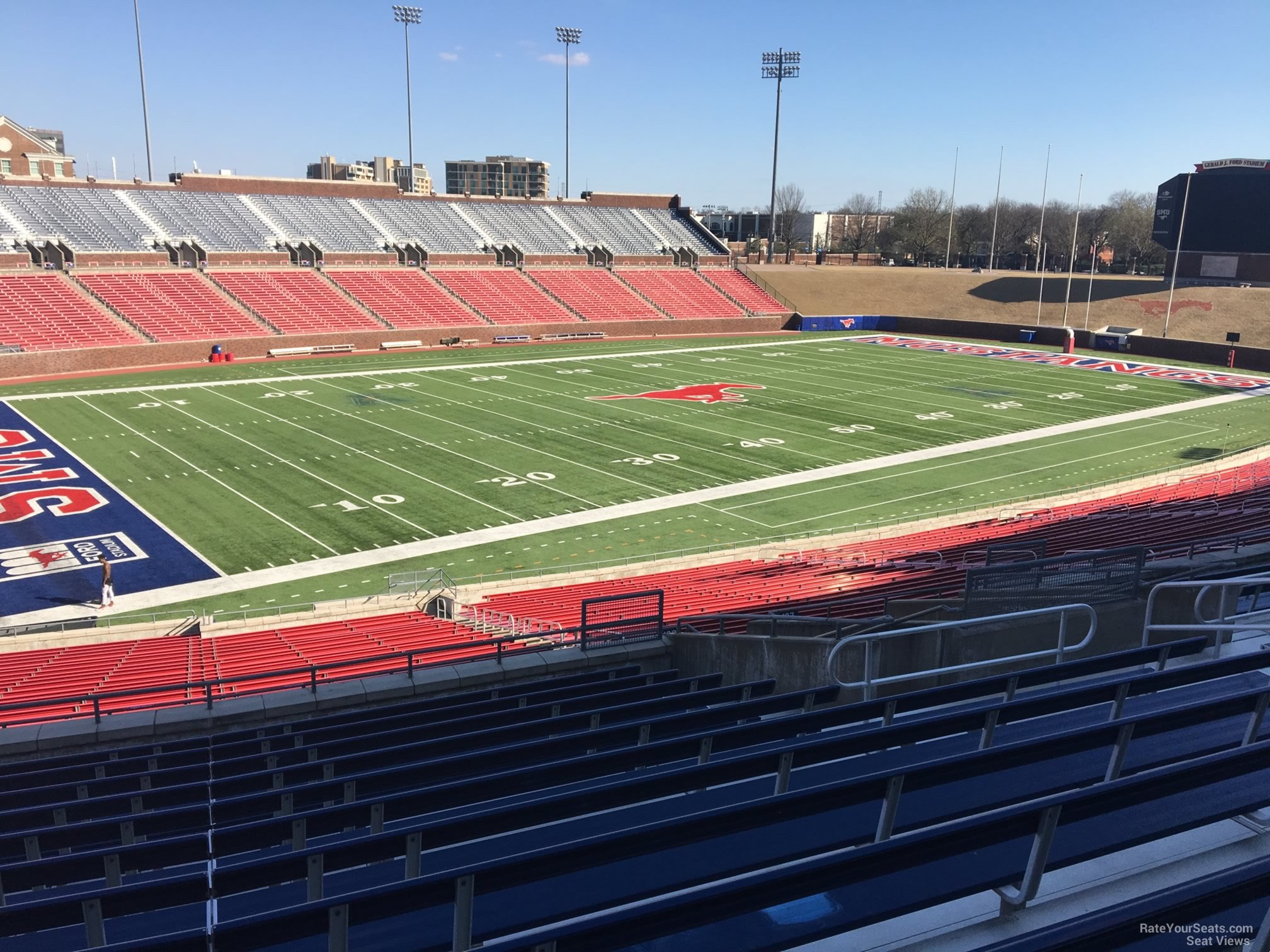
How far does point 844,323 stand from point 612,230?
66.2 feet

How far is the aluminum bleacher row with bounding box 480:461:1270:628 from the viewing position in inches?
641

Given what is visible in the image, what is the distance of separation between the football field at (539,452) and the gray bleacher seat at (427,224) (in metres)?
17.9

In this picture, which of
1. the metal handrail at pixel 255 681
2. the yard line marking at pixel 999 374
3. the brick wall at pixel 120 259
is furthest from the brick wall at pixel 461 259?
the metal handrail at pixel 255 681

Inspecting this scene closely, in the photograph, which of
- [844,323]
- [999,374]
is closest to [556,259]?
[844,323]

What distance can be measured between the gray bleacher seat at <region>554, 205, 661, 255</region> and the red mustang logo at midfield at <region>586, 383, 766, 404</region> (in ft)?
106

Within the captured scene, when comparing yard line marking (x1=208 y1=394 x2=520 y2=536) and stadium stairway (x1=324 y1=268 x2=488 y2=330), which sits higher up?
stadium stairway (x1=324 y1=268 x2=488 y2=330)

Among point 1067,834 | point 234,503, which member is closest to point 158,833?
point 1067,834

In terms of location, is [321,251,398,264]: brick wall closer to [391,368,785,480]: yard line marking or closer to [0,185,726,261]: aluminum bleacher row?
[0,185,726,261]: aluminum bleacher row

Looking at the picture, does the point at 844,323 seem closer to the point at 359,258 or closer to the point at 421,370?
the point at 359,258

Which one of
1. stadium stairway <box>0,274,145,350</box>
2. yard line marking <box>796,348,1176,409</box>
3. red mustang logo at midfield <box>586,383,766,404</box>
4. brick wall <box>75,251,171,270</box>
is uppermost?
brick wall <box>75,251,171,270</box>

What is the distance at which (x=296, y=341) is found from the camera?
169 ft

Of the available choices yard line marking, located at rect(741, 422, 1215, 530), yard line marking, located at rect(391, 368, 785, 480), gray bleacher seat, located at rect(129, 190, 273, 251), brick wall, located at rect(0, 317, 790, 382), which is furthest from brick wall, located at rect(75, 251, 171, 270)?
yard line marking, located at rect(741, 422, 1215, 530)

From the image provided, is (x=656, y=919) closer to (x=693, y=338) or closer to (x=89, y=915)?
(x=89, y=915)

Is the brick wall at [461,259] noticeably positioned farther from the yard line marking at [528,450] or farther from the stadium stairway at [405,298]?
the yard line marking at [528,450]
